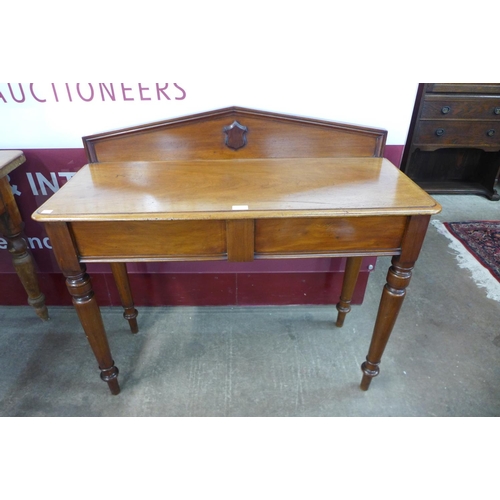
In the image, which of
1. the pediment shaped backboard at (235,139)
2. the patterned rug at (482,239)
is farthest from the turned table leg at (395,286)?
the patterned rug at (482,239)

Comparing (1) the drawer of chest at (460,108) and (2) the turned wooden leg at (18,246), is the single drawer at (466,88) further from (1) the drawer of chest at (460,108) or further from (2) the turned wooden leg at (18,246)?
(2) the turned wooden leg at (18,246)

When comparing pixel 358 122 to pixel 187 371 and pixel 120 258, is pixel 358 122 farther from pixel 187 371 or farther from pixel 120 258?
pixel 187 371

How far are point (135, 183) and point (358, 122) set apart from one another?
814mm

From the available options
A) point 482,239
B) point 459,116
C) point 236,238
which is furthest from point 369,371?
point 459,116

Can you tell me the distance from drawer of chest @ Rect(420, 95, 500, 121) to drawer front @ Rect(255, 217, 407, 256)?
7.25 feet

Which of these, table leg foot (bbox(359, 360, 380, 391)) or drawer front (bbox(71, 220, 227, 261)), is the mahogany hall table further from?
table leg foot (bbox(359, 360, 380, 391))

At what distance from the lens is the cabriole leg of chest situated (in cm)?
92

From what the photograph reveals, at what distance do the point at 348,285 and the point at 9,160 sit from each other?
1.38 m

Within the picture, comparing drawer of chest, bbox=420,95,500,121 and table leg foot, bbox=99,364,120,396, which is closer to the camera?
table leg foot, bbox=99,364,120,396

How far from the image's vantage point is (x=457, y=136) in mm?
2781

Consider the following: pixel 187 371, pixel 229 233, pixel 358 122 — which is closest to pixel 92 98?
pixel 229 233

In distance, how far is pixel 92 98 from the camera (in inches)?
48.2

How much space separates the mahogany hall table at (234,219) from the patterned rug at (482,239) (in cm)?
148

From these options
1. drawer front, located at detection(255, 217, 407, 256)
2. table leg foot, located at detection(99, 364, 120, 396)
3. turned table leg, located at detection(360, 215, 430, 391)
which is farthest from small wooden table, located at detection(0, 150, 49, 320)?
turned table leg, located at detection(360, 215, 430, 391)
